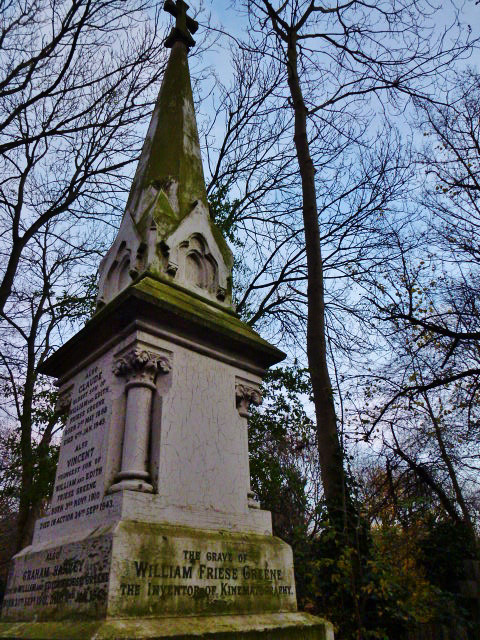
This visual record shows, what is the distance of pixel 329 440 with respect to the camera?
299 inches

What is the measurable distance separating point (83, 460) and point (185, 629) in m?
1.65

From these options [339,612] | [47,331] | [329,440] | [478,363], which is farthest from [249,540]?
[47,331]

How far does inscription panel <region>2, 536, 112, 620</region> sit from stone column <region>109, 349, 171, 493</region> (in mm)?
465

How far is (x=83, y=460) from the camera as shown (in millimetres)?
4105

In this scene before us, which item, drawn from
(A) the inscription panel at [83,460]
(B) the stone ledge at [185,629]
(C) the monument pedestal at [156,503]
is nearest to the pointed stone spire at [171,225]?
(C) the monument pedestal at [156,503]

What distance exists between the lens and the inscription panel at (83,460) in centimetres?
377

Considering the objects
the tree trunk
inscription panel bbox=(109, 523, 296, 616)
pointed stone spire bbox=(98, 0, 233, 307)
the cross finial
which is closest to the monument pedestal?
inscription panel bbox=(109, 523, 296, 616)

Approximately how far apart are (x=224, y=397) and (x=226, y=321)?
0.80 metres

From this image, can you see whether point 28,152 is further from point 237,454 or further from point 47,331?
point 237,454

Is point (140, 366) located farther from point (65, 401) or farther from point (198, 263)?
point (198, 263)

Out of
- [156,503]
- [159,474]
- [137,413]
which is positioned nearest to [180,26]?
[137,413]

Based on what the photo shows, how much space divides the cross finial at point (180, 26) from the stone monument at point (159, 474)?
3.23 meters

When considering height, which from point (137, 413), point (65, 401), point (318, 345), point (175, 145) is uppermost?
point (175, 145)

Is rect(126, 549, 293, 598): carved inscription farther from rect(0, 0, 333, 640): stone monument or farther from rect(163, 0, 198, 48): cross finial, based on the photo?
rect(163, 0, 198, 48): cross finial
